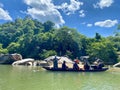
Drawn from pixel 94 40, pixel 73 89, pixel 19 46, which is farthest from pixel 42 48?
pixel 73 89

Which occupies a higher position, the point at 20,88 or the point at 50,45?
the point at 50,45

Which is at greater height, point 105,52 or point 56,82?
point 105,52

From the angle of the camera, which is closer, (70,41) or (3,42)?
(70,41)

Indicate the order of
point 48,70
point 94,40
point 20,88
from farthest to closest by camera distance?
point 94,40
point 48,70
point 20,88

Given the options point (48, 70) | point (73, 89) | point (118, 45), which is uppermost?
point (118, 45)

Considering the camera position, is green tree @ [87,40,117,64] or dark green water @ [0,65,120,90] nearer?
dark green water @ [0,65,120,90]

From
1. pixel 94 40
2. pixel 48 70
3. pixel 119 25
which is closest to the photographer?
pixel 48 70

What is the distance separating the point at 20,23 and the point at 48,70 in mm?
83431

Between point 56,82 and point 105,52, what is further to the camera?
point 105,52

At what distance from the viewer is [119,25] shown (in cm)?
6259

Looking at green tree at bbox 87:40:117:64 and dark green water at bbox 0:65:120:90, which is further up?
green tree at bbox 87:40:117:64

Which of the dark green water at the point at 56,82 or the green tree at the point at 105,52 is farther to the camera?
the green tree at the point at 105,52

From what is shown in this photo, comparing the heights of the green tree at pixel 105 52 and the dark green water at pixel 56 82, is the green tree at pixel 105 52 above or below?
above

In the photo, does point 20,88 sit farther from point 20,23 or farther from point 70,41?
point 20,23
